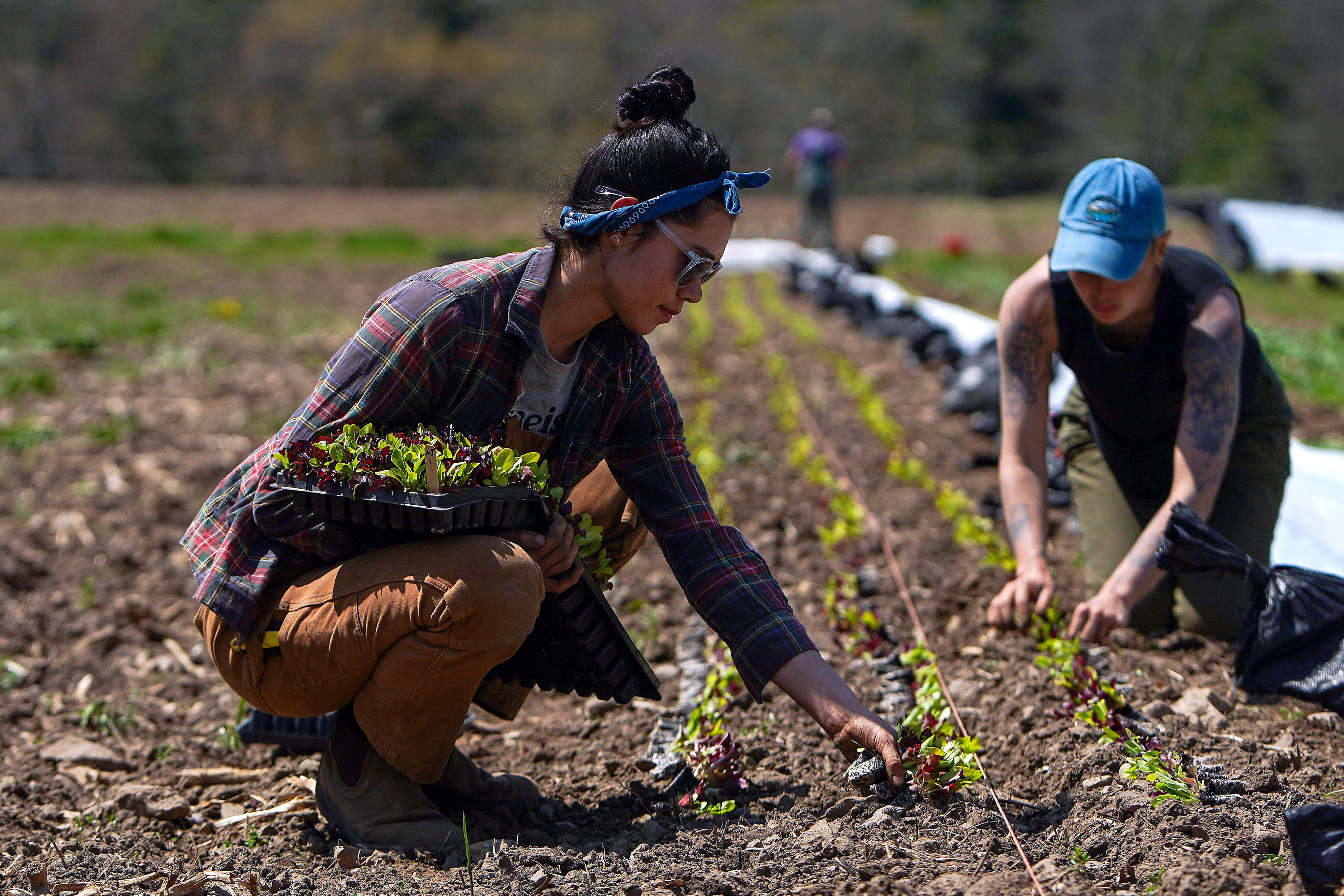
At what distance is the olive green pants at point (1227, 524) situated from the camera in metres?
3.56

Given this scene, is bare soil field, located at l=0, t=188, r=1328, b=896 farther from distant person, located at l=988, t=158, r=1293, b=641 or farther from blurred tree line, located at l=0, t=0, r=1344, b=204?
blurred tree line, located at l=0, t=0, r=1344, b=204

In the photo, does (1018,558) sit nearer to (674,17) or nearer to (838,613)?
(838,613)

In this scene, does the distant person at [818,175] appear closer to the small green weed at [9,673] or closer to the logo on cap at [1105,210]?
the logo on cap at [1105,210]

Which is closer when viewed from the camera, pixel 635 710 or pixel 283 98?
pixel 635 710

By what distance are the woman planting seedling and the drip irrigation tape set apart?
0.28 meters

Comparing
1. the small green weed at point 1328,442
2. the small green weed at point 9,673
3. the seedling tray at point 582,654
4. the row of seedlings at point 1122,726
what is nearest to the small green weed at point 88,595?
the small green weed at point 9,673

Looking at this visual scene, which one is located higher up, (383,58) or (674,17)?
(674,17)

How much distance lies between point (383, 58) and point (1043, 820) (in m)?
36.3

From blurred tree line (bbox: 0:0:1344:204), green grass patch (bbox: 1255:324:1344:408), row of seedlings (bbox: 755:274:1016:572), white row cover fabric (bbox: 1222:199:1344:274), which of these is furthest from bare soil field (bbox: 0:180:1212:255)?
row of seedlings (bbox: 755:274:1016:572)

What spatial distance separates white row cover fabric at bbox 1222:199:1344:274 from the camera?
14688 mm

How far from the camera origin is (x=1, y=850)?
2512 millimetres

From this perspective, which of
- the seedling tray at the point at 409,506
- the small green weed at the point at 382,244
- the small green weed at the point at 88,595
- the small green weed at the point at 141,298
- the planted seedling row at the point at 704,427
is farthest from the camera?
the small green weed at the point at 382,244

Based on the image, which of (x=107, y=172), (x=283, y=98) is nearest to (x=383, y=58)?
(x=283, y=98)

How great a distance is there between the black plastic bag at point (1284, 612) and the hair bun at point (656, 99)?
5.06 feet
